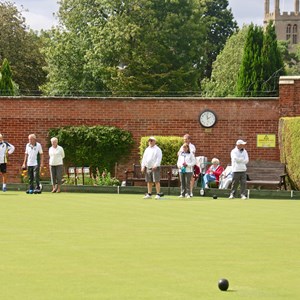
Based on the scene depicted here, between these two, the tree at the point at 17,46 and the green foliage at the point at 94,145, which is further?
the tree at the point at 17,46

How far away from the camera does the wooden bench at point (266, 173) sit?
26.9 meters

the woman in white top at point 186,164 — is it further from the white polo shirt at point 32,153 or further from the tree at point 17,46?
the tree at point 17,46

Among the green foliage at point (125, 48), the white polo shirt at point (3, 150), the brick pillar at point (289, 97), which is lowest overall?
the white polo shirt at point (3, 150)

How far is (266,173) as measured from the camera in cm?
2731

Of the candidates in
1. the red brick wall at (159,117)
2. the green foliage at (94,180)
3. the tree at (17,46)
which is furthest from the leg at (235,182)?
the tree at (17,46)

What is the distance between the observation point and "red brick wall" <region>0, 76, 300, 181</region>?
1140 inches

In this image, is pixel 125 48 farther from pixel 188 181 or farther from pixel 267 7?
pixel 267 7

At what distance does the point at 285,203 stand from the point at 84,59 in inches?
1434

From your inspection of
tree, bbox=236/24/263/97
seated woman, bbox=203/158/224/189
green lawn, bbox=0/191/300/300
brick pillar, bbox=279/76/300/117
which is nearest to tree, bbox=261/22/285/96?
tree, bbox=236/24/263/97

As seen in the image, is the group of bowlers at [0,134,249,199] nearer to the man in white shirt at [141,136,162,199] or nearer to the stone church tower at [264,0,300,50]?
the man in white shirt at [141,136,162,199]

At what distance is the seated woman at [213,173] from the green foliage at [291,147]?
5.67 ft

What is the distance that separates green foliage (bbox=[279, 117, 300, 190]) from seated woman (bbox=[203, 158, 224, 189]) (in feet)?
5.67

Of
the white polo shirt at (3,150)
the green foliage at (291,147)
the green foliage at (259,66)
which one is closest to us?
the white polo shirt at (3,150)

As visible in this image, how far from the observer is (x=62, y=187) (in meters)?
25.6
